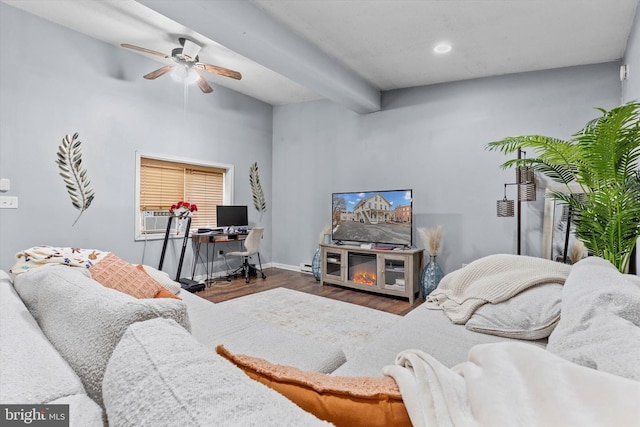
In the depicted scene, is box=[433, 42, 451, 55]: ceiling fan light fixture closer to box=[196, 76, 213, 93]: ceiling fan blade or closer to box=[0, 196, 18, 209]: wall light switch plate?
box=[196, 76, 213, 93]: ceiling fan blade

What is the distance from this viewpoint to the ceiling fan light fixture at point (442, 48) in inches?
120

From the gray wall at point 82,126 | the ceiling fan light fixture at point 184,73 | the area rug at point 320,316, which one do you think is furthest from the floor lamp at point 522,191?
the gray wall at point 82,126

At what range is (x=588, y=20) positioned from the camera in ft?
8.51

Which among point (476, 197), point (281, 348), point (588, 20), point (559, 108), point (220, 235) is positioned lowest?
point (281, 348)

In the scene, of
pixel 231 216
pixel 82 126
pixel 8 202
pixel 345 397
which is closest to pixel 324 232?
pixel 231 216

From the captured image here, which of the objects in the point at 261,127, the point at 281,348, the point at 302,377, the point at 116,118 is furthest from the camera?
the point at 261,127

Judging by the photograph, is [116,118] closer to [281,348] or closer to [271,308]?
[271,308]

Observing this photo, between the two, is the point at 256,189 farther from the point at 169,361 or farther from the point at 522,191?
the point at 169,361

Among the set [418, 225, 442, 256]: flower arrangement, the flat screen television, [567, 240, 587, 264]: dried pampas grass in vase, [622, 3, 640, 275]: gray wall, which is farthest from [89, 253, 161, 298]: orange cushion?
[567, 240, 587, 264]: dried pampas grass in vase

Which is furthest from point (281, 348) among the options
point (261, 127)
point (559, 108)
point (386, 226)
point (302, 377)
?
point (261, 127)

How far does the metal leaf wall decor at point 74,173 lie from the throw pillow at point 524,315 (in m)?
3.85

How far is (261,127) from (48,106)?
2.94 m

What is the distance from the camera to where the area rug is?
8.70 ft

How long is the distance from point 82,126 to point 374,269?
378cm
